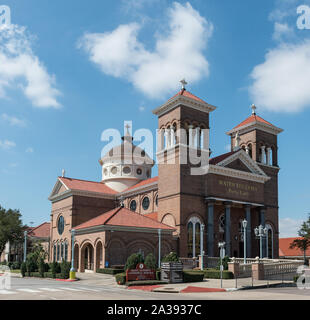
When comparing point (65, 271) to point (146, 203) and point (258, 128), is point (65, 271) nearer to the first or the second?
point (146, 203)

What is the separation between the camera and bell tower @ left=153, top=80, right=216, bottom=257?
1962 inches

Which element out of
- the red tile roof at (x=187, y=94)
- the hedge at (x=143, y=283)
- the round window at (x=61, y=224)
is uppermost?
the red tile roof at (x=187, y=94)

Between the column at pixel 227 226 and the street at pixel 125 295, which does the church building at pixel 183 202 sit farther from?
the street at pixel 125 295

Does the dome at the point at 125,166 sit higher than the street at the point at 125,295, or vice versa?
the dome at the point at 125,166

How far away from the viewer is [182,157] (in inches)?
1996

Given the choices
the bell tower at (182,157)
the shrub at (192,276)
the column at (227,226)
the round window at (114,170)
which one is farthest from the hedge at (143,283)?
the round window at (114,170)

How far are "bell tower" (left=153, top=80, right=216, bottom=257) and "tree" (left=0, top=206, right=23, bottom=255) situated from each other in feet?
105

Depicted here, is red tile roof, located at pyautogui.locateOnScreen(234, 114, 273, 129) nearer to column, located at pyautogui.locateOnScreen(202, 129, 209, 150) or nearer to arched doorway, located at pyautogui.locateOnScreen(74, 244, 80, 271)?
column, located at pyautogui.locateOnScreen(202, 129, 209, 150)

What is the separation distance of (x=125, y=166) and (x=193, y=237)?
2291 centimetres

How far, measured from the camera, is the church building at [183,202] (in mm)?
47312
